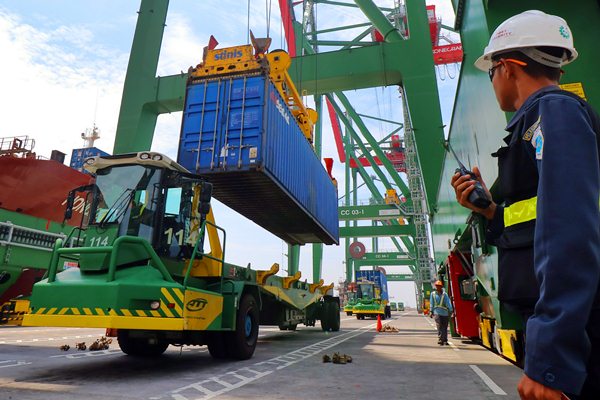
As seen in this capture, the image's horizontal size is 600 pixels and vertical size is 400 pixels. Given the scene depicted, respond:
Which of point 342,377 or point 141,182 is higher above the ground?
point 141,182

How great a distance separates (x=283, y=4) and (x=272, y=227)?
16.0 meters

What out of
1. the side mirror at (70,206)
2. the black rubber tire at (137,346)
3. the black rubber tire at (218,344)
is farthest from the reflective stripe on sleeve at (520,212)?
the black rubber tire at (137,346)

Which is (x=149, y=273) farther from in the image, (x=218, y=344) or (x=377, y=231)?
(x=377, y=231)

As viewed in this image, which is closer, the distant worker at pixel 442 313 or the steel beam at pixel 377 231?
the distant worker at pixel 442 313

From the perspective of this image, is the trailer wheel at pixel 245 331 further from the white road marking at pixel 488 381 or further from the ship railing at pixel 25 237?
the ship railing at pixel 25 237

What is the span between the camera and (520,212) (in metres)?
1.35

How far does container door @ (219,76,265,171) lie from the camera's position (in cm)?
838

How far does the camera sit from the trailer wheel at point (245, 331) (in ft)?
20.8

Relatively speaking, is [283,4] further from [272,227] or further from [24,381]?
[24,381]

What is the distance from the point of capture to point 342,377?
5.05 m

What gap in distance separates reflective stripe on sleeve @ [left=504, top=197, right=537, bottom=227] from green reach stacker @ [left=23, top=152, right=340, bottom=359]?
4314mm

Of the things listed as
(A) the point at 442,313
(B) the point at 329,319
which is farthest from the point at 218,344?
(B) the point at 329,319

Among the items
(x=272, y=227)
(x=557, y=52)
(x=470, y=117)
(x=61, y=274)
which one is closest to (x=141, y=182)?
(x=61, y=274)

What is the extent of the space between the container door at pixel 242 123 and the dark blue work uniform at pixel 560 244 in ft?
23.5
